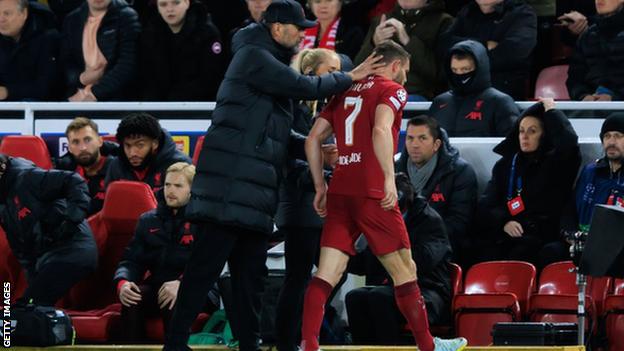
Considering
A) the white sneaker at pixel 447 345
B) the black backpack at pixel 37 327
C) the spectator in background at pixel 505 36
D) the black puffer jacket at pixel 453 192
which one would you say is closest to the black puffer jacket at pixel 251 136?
the white sneaker at pixel 447 345

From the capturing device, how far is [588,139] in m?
11.4

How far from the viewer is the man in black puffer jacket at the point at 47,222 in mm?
10500

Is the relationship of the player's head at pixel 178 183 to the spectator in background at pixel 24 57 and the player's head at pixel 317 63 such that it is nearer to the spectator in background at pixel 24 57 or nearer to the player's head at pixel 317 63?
the player's head at pixel 317 63

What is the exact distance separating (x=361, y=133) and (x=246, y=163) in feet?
2.07

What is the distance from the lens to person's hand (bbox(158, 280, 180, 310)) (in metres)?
10.3

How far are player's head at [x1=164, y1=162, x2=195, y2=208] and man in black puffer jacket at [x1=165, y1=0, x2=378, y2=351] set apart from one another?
168cm

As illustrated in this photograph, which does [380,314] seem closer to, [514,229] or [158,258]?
[514,229]

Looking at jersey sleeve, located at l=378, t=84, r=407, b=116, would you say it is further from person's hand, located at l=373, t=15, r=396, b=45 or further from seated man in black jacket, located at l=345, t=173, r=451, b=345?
person's hand, located at l=373, t=15, r=396, b=45

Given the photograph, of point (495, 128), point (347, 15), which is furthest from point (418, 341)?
point (347, 15)

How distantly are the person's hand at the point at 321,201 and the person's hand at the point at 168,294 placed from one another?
195 centimetres

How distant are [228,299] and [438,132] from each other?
2450 millimetres

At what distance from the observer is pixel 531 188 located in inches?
437

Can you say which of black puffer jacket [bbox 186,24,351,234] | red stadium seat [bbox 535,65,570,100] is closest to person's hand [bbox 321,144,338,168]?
black puffer jacket [bbox 186,24,351,234]


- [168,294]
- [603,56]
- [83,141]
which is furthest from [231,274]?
[603,56]
